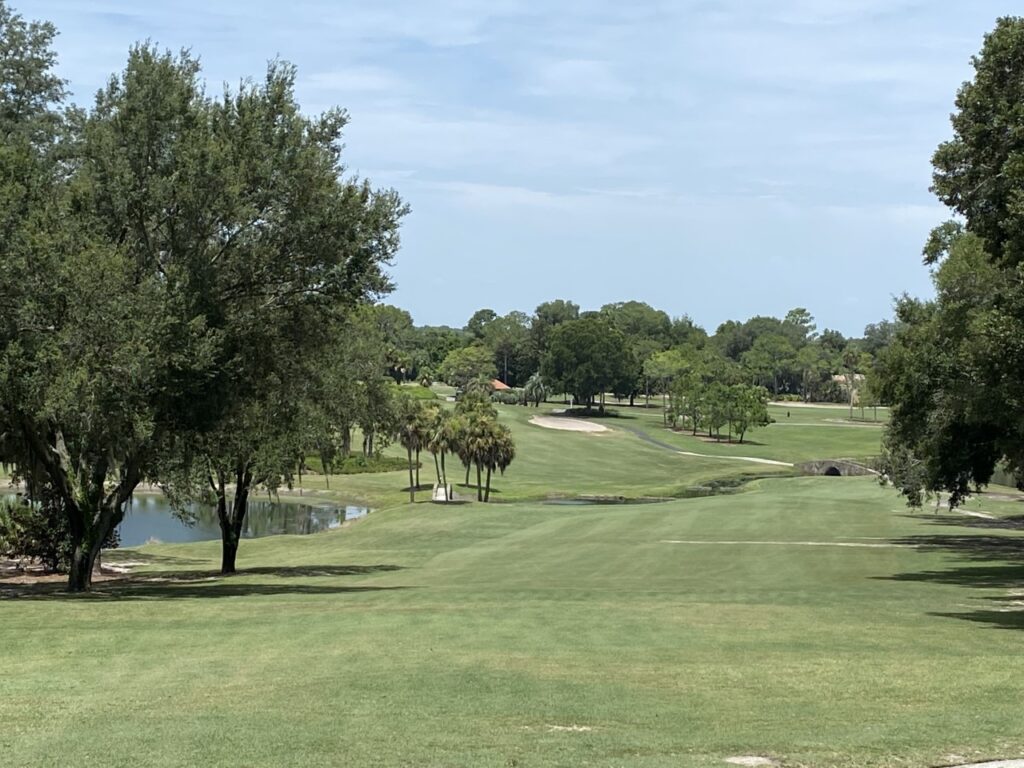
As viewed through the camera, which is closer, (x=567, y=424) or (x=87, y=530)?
(x=87, y=530)

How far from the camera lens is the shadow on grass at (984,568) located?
2256 centimetres

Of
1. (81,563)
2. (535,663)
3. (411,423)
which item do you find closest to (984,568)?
(535,663)

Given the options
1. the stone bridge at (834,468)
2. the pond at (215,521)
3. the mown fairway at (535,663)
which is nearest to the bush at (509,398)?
the stone bridge at (834,468)

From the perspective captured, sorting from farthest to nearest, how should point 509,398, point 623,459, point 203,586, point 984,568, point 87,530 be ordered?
1. point 509,398
2. point 623,459
3. point 984,568
4. point 203,586
5. point 87,530

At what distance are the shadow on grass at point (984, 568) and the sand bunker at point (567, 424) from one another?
85732 mm

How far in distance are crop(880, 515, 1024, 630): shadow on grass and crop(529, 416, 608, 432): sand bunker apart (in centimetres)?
A: 8573

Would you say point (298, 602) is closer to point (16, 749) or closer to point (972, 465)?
point (16, 749)

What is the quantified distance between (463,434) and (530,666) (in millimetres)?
68139

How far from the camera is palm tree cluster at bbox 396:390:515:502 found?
82625 mm

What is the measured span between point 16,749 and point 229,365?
15.9 meters

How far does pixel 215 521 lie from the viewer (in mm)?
73312

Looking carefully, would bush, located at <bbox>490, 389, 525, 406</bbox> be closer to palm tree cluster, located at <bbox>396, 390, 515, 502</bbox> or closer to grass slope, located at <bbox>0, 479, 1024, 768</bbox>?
palm tree cluster, located at <bbox>396, 390, 515, 502</bbox>

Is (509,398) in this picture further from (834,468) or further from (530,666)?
(530,666)

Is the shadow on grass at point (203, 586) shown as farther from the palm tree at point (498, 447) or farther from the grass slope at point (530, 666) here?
the palm tree at point (498, 447)
